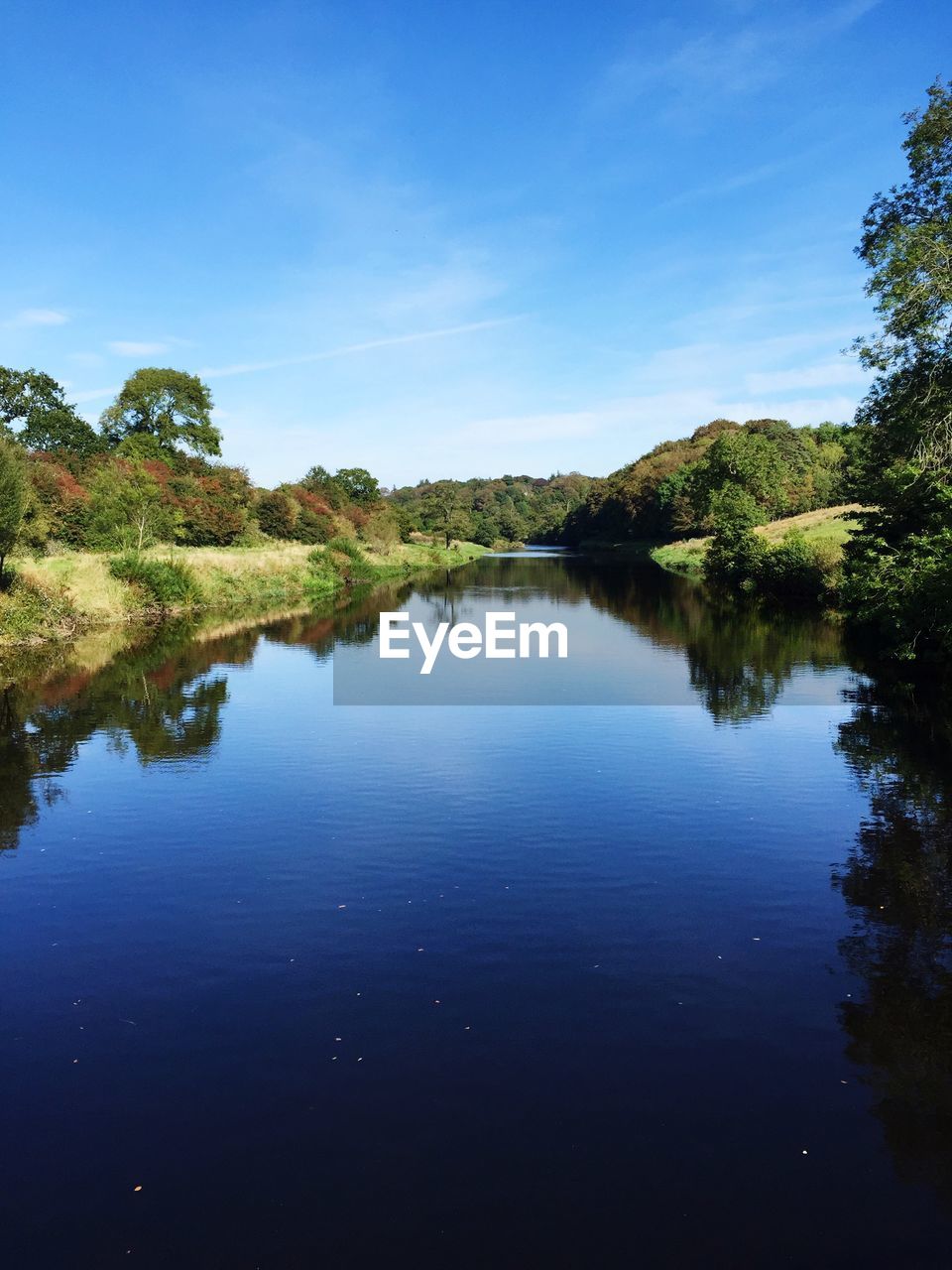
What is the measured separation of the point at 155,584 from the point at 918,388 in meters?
37.2

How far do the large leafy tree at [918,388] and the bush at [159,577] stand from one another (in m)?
34.5

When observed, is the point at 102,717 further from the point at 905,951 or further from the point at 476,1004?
the point at 905,951

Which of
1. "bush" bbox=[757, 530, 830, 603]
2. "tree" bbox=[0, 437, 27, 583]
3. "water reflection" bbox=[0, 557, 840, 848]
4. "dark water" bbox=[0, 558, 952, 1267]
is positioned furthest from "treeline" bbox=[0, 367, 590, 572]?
"bush" bbox=[757, 530, 830, 603]

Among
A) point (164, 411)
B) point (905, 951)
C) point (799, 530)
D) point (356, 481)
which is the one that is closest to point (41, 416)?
point (164, 411)

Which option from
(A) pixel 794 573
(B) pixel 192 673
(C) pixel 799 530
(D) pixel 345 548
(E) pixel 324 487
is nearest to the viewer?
(B) pixel 192 673

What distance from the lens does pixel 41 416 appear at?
8694cm

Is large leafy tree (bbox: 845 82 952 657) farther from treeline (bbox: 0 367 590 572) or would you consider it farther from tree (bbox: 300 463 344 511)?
tree (bbox: 300 463 344 511)

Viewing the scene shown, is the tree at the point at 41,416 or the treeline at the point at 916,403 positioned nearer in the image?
the treeline at the point at 916,403

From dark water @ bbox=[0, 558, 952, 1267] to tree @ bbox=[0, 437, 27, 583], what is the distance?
1789 cm

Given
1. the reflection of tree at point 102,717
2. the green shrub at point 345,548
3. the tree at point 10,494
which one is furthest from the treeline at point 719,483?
the tree at point 10,494

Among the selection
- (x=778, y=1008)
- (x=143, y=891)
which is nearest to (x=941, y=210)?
(x=778, y=1008)

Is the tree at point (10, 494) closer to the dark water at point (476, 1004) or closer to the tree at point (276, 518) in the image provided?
the dark water at point (476, 1004)

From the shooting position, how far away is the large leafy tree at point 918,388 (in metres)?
26.5

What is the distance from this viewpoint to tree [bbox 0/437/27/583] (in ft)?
115
